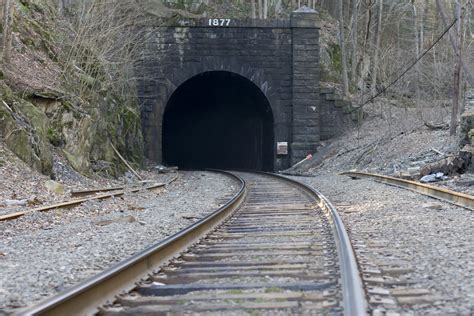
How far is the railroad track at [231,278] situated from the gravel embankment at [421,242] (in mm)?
358

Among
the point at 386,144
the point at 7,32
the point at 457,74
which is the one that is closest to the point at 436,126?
the point at 386,144

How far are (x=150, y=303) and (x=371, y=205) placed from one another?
24.0 ft

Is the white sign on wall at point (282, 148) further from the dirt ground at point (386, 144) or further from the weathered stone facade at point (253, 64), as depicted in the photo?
the dirt ground at point (386, 144)

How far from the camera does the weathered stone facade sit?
28.3 metres

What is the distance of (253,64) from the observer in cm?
2867

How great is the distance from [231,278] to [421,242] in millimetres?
2506

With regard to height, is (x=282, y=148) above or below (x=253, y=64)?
below

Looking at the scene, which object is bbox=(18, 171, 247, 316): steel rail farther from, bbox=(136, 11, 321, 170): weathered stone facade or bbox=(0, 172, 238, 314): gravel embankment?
bbox=(136, 11, 321, 170): weathered stone facade

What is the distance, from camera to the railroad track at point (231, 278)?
3986 mm

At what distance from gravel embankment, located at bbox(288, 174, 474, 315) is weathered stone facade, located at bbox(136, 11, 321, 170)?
1651 centimetres

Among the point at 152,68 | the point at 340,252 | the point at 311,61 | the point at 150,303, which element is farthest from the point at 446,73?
the point at 150,303

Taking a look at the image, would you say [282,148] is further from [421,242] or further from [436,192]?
[421,242]

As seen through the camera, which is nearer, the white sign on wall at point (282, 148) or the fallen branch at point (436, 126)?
the fallen branch at point (436, 126)

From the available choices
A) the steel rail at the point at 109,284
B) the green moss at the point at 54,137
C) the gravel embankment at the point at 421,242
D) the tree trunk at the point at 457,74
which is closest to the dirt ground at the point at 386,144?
the tree trunk at the point at 457,74
